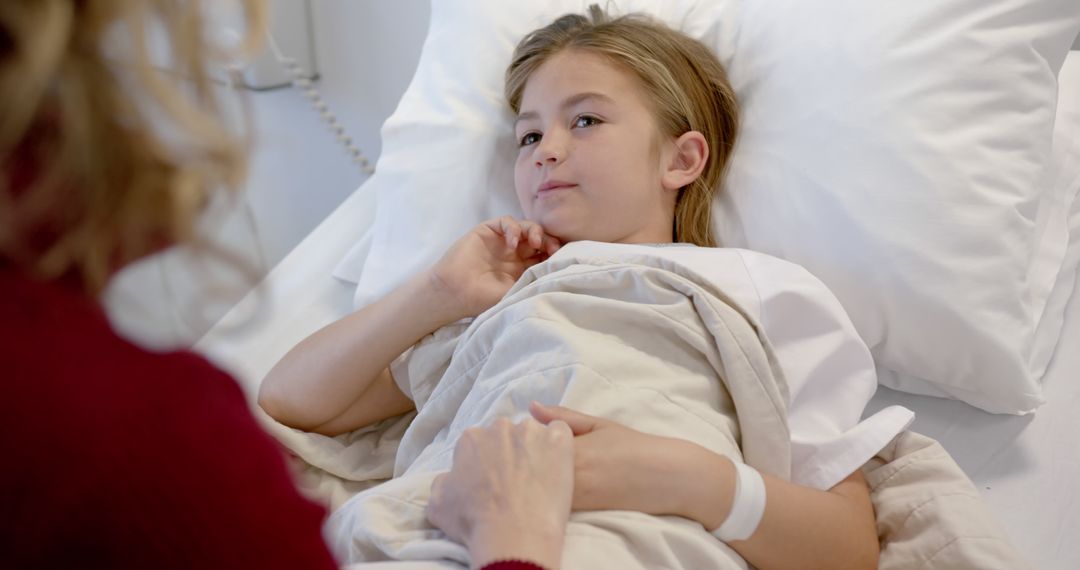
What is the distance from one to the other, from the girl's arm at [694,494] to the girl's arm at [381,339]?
12.2 inches

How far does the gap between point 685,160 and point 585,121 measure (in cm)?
15

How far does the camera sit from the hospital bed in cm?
106

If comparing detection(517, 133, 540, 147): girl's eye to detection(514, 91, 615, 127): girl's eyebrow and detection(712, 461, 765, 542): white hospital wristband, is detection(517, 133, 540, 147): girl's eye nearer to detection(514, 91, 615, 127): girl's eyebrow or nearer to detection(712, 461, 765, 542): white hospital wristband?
detection(514, 91, 615, 127): girl's eyebrow

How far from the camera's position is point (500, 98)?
1404mm

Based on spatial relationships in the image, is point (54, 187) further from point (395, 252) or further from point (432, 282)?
point (395, 252)

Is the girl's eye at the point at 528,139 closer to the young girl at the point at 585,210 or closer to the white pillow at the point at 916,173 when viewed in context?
the young girl at the point at 585,210

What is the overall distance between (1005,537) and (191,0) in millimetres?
880

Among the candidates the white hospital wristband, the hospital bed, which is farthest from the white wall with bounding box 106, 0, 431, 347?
the white hospital wristband

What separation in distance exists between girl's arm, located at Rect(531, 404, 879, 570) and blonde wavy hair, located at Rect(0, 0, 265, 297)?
0.44 metres

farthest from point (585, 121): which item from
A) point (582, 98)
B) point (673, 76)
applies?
point (673, 76)

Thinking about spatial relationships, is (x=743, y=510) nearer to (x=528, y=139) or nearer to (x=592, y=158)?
(x=592, y=158)

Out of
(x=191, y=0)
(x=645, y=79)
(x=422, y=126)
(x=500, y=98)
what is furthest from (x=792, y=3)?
(x=191, y=0)

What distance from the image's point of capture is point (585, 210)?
118 centimetres

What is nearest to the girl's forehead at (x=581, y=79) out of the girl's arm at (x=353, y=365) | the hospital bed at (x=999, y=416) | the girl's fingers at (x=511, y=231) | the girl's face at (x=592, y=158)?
the girl's face at (x=592, y=158)
